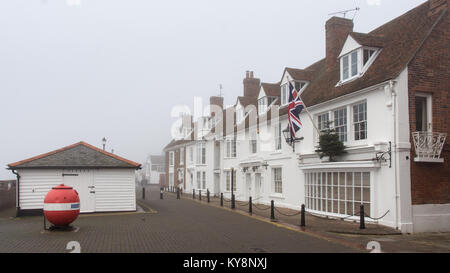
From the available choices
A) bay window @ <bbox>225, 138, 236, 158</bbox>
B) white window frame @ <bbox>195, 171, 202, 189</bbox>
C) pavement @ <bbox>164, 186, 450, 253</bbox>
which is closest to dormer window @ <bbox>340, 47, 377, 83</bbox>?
pavement @ <bbox>164, 186, 450, 253</bbox>

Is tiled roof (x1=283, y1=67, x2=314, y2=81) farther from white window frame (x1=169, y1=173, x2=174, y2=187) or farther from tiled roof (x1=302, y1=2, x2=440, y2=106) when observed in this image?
Answer: white window frame (x1=169, y1=173, x2=174, y2=187)

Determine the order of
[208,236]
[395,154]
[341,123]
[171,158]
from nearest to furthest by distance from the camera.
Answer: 1. [208,236]
2. [395,154]
3. [341,123]
4. [171,158]

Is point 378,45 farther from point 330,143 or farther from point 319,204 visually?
point 319,204

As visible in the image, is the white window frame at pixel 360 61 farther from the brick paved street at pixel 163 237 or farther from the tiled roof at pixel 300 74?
the brick paved street at pixel 163 237

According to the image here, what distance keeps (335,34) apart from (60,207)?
16740 millimetres

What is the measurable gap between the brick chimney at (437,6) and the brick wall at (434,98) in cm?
34

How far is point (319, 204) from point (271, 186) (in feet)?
18.4

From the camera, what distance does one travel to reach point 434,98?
14.7 meters

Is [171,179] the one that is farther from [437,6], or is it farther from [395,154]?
[437,6]

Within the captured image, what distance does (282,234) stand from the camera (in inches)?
515

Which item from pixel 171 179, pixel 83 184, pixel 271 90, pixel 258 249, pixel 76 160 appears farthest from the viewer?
pixel 171 179

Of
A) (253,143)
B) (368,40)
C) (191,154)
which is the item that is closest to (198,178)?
(191,154)

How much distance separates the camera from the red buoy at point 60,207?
43.1 feet
